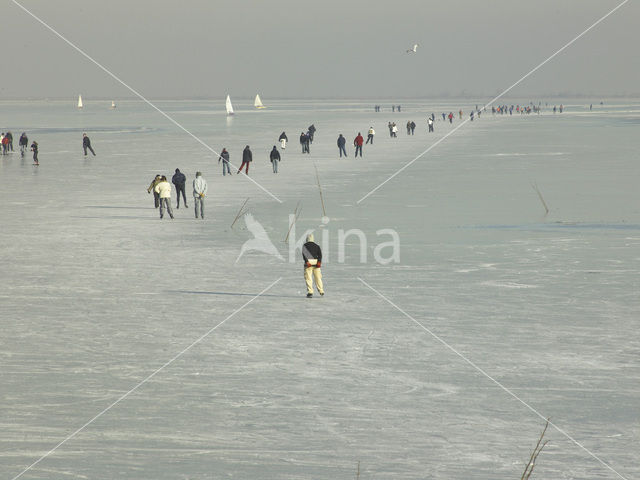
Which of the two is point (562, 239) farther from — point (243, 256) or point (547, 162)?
point (547, 162)

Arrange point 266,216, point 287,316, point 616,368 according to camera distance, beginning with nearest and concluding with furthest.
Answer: point 616,368 < point 287,316 < point 266,216

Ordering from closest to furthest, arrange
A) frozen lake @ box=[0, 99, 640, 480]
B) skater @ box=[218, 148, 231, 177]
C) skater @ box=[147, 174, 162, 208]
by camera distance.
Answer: frozen lake @ box=[0, 99, 640, 480] → skater @ box=[147, 174, 162, 208] → skater @ box=[218, 148, 231, 177]

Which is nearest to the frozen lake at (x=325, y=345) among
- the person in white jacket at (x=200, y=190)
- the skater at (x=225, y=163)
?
the person in white jacket at (x=200, y=190)

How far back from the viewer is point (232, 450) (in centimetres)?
754

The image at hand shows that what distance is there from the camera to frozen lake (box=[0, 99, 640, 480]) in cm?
754

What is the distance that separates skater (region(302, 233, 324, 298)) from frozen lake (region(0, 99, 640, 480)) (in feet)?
0.76

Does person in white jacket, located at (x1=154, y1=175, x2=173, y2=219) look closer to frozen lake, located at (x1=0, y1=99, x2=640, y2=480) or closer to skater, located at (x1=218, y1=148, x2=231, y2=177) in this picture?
frozen lake, located at (x1=0, y1=99, x2=640, y2=480)

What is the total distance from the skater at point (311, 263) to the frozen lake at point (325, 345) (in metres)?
0.23

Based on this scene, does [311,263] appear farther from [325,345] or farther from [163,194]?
[163,194]

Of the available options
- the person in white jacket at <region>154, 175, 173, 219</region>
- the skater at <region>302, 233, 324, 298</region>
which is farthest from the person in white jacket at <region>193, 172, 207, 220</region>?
the skater at <region>302, 233, 324, 298</region>

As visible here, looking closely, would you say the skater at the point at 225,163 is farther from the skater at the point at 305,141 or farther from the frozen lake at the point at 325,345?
the skater at the point at 305,141

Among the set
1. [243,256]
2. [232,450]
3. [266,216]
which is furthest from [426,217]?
[232,450]

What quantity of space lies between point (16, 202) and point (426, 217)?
11516mm

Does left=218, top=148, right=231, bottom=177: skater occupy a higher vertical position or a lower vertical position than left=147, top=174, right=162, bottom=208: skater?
higher
